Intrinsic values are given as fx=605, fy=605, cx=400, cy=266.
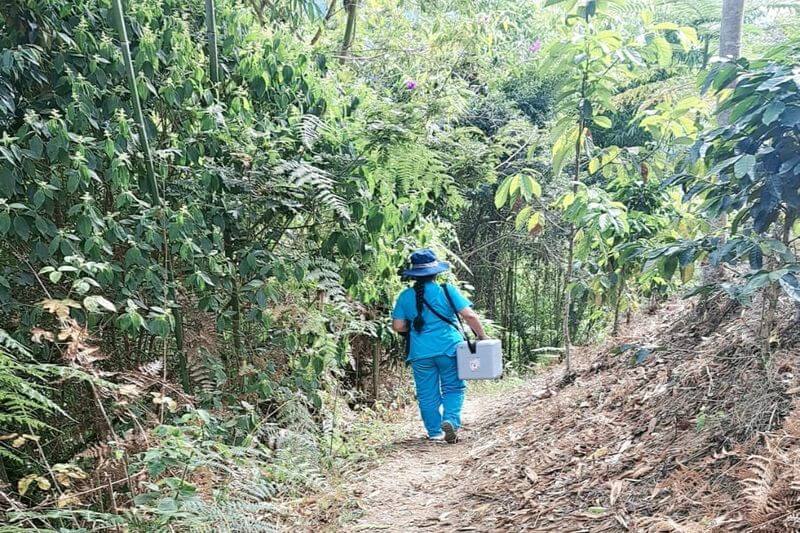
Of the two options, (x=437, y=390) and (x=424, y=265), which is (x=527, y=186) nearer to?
(x=424, y=265)

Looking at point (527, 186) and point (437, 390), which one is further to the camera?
point (437, 390)

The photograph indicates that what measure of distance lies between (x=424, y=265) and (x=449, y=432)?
1363 mm

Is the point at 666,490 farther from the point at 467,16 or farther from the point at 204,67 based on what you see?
the point at 467,16

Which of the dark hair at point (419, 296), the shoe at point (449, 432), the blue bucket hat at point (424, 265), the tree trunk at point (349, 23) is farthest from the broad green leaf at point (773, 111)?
the tree trunk at point (349, 23)

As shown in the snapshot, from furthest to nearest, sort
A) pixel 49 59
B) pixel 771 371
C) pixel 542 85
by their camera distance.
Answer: pixel 542 85 < pixel 49 59 < pixel 771 371

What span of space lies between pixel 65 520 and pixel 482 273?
1015cm

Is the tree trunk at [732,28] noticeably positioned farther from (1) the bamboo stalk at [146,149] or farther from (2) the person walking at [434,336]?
(1) the bamboo stalk at [146,149]

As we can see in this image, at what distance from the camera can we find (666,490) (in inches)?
99.5

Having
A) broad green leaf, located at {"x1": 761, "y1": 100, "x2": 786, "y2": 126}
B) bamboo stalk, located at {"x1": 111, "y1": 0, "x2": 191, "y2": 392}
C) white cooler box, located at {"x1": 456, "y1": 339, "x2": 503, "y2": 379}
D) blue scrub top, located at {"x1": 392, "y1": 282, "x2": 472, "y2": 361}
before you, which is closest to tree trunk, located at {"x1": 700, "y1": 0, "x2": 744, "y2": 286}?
broad green leaf, located at {"x1": 761, "y1": 100, "x2": 786, "y2": 126}

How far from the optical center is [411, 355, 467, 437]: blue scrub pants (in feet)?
16.6

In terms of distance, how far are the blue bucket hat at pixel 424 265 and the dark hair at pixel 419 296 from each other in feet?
0.23

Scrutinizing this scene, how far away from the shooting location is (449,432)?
4.86 metres

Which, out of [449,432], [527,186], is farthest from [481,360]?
[527,186]

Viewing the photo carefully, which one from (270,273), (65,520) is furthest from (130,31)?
(65,520)
